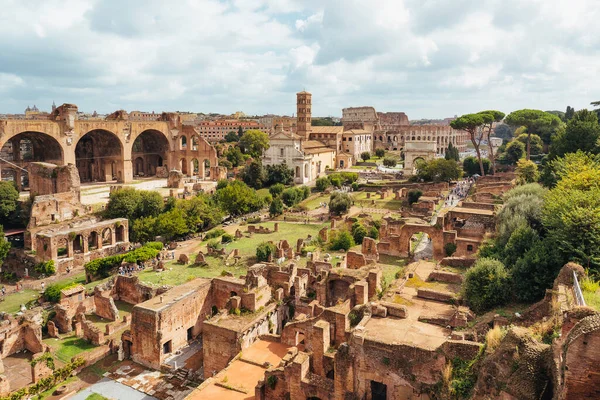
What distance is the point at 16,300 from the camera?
2692cm

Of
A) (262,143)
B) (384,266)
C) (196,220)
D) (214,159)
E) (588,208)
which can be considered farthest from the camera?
(262,143)

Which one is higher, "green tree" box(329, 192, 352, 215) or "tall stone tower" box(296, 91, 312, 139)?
"tall stone tower" box(296, 91, 312, 139)

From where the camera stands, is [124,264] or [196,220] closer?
[124,264]

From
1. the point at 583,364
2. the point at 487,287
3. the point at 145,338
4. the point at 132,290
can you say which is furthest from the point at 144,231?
the point at 583,364

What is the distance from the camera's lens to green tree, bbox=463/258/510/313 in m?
16.0

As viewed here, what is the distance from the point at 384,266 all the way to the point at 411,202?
21.3 metres

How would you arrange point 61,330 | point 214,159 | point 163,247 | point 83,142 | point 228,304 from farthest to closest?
1. point 214,159
2. point 83,142
3. point 163,247
4. point 61,330
5. point 228,304

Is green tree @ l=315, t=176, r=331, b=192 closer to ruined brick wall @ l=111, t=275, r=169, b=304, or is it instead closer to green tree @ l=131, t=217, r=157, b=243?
green tree @ l=131, t=217, r=157, b=243

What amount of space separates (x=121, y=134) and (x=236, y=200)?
23.7 m

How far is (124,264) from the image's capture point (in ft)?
99.5

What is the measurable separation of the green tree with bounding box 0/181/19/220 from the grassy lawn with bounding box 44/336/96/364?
73.6ft

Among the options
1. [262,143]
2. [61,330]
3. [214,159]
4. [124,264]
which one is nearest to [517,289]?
[61,330]

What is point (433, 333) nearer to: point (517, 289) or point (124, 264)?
point (517, 289)

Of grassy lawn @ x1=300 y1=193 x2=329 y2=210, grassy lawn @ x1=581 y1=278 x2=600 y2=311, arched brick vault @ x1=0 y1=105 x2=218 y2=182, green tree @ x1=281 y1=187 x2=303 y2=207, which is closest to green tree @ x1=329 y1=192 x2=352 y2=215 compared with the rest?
grassy lawn @ x1=300 y1=193 x2=329 y2=210
